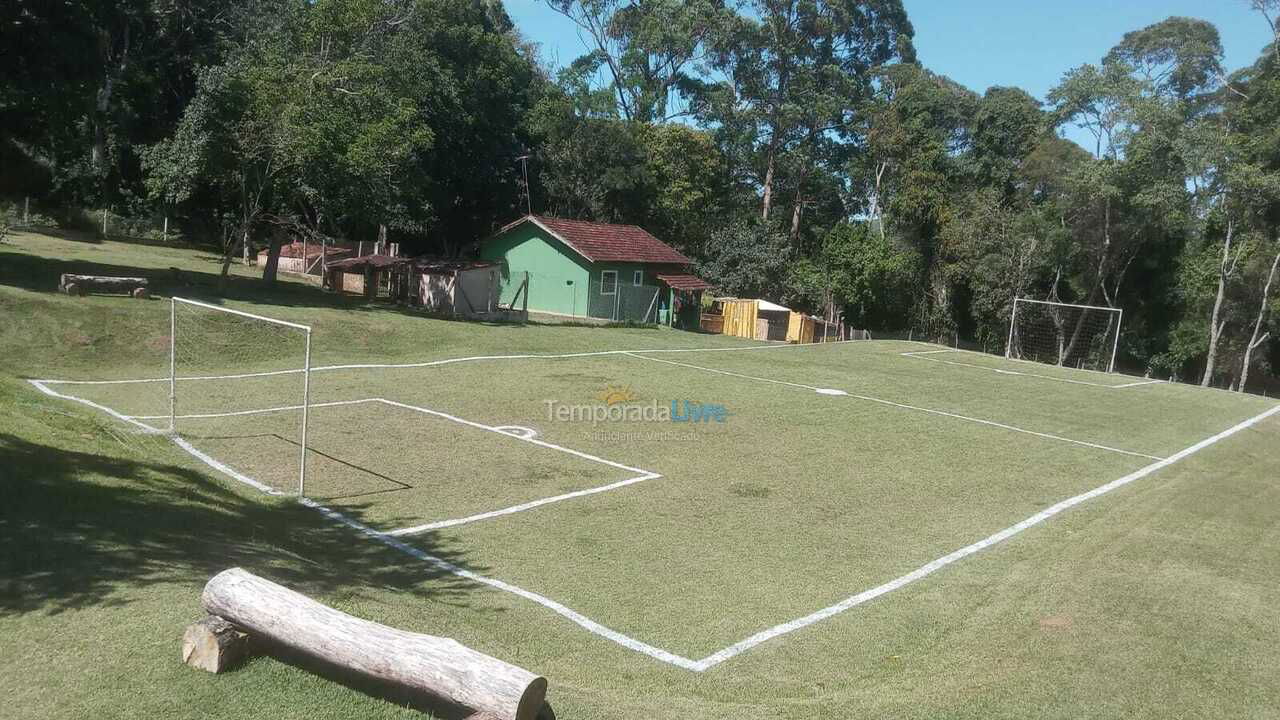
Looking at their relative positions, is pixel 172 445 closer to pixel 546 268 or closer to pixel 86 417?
pixel 86 417

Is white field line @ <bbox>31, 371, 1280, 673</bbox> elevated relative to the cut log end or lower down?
lower down

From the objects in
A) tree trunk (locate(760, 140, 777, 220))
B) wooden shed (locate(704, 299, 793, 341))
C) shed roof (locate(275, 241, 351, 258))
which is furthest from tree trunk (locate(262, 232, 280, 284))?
tree trunk (locate(760, 140, 777, 220))

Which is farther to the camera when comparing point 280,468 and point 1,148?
point 1,148

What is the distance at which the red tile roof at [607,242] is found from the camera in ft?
116

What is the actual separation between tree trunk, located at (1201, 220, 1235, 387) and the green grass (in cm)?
2407

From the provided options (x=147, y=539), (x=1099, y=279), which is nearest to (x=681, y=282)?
(x=1099, y=279)

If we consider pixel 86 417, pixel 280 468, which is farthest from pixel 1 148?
Answer: pixel 280 468

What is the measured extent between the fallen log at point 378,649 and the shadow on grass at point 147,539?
123cm

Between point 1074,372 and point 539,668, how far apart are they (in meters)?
28.1

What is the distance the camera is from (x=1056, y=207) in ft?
→ 134

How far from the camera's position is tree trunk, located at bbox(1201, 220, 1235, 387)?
38031mm

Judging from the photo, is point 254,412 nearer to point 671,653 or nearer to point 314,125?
point 671,653

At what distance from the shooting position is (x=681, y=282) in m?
38.2

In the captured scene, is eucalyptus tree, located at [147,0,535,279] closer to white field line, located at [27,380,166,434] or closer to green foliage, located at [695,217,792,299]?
white field line, located at [27,380,166,434]
